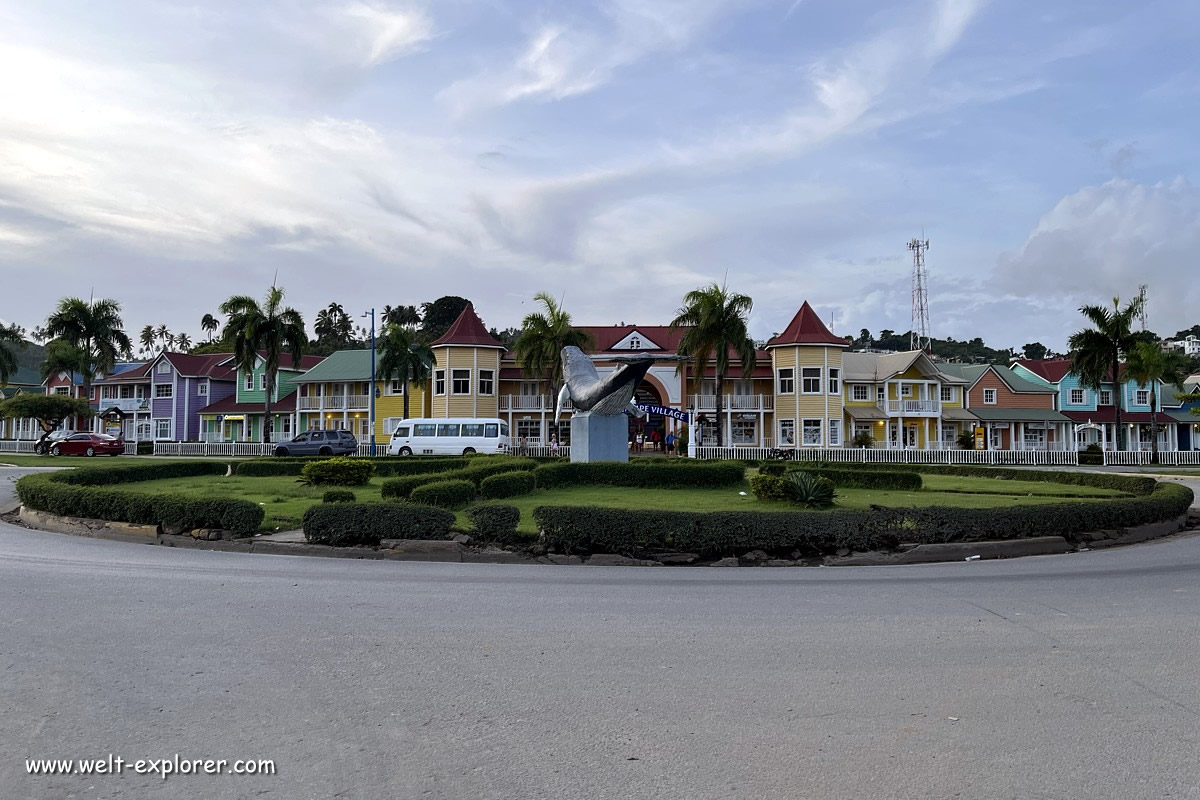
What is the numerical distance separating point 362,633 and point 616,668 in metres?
2.24

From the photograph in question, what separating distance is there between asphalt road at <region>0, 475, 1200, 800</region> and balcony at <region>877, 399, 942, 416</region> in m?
49.7

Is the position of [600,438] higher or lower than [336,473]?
higher

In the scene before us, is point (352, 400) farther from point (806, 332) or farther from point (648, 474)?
point (648, 474)

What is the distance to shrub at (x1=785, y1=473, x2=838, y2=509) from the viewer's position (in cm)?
1738

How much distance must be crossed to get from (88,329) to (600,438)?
53.3 metres

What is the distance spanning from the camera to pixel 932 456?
4297 centimetres

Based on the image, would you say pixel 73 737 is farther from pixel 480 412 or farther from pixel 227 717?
pixel 480 412

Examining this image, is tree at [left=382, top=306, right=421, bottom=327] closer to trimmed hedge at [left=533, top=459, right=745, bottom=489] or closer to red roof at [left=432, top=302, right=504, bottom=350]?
red roof at [left=432, top=302, right=504, bottom=350]

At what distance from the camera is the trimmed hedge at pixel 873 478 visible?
24031 millimetres

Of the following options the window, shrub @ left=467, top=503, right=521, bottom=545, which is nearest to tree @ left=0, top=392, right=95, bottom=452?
the window

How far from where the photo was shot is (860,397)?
58.9m

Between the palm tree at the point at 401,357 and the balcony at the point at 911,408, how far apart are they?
30423mm

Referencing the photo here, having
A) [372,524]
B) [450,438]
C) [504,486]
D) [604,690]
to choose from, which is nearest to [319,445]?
[450,438]

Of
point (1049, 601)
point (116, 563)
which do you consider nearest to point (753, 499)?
point (1049, 601)
